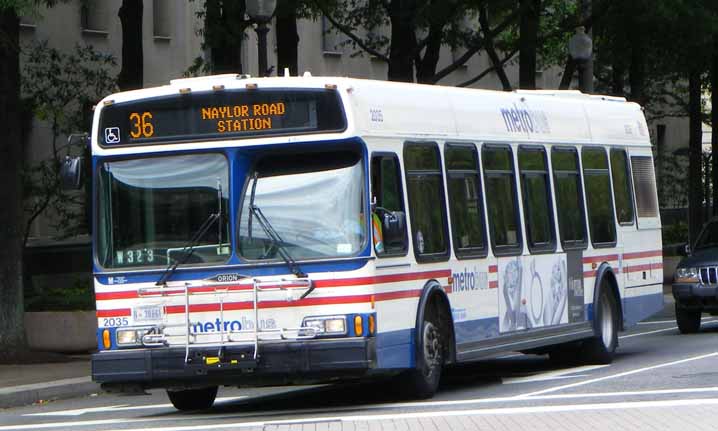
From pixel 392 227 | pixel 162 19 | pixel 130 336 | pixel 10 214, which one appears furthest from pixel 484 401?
pixel 162 19

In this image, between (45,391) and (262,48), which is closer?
(45,391)

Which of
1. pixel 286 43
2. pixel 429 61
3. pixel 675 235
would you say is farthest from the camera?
pixel 675 235

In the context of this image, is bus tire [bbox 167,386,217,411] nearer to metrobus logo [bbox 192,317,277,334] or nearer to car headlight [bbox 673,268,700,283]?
metrobus logo [bbox 192,317,277,334]

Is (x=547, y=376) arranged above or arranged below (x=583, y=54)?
below

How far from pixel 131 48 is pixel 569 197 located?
9144 millimetres

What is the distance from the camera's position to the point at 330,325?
1402cm

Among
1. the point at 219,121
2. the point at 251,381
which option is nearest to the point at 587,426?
the point at 251,381

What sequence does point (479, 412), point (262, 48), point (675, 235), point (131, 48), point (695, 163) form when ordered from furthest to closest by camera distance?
point (675, 235) < point (695, 163) < point (131, 48) < point (262, 48) < point (479, 412)

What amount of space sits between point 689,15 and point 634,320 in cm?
1067

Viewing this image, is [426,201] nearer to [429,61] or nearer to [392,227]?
[392,227]

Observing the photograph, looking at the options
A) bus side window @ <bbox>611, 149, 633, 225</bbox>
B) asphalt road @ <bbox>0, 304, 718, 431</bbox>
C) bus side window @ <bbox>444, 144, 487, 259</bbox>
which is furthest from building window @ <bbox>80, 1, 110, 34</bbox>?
bus side window @ <bbox>444, 144, 487, 259</bbox>

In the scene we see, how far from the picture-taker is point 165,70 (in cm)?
3769

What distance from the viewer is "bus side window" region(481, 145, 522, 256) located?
17.0 m

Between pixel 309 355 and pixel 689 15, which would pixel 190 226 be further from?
pixel 689 15
